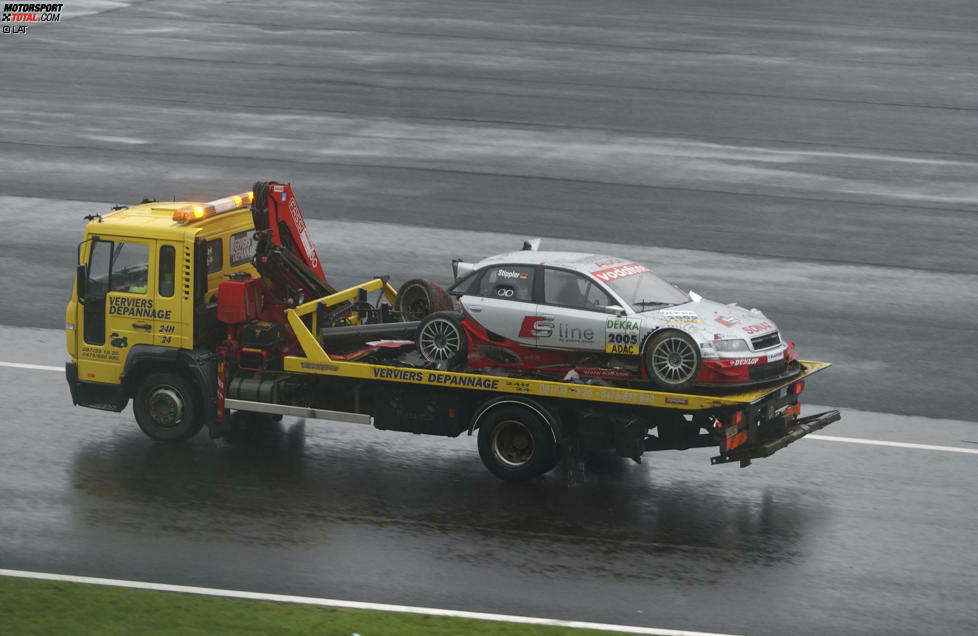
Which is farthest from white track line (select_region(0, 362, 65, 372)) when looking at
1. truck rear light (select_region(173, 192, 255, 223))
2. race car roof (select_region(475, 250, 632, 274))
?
race car roof (select_region(475, 250, 632, 274))

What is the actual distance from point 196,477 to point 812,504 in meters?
6.81

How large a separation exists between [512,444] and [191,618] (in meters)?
4.68

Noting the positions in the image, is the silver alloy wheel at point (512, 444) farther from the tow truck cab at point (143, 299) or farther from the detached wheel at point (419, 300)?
the tow truck cab at point (143, 299)

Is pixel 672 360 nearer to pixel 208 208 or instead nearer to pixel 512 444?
pixel 512 444

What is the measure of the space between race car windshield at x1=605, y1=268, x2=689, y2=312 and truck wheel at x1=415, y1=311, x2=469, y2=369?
175 centimetres

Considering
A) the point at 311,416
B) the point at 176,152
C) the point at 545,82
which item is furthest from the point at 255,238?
the point at 545,82

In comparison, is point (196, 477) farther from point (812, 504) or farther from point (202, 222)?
point (812, 504)

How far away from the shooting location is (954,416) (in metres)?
18.6

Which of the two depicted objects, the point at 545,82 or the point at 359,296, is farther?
the point at 545,82

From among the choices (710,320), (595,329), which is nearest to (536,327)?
(595,329)

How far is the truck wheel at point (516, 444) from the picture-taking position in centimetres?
1512

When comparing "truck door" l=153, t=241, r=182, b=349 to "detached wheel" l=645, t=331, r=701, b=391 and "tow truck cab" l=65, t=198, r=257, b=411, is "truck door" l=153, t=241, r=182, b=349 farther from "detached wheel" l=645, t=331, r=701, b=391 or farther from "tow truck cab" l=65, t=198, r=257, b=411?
"detached wheel" l=645, t=331, r=701, b=391

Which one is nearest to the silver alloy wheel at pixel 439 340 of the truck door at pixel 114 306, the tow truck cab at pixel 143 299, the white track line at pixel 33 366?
the tow truck cab at pixel 143 299

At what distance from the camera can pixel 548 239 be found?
2680 centimetres
